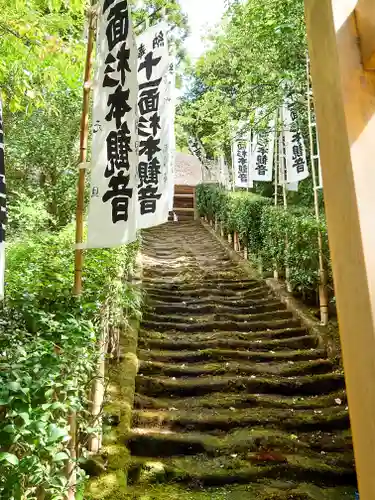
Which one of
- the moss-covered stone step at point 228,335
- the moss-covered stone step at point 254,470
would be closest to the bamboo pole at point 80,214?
the moss-covered stone step at point 254,470

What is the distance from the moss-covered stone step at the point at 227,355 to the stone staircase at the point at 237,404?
0.01 metres

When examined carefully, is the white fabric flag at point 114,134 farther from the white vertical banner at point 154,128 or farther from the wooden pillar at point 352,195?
the wooden pillar at point 352,195

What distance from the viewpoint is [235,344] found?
6488 millimetres

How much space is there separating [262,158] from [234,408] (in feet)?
26.0

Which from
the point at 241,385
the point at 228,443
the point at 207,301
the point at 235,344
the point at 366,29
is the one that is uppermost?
the point at 366,29

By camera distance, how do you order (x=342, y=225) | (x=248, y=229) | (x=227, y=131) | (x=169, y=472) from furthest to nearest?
(x=248, y=229) < (x=227, y=131) < (x=169, y=472) < (x=342, y=225)

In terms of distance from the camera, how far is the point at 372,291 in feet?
6.11

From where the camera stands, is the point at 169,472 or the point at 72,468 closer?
the point at 72,468

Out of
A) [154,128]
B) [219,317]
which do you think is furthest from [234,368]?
[154,128]

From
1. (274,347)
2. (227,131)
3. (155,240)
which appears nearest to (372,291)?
(274,347)

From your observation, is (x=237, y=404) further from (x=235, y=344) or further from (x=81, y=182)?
(x=81, y=182)

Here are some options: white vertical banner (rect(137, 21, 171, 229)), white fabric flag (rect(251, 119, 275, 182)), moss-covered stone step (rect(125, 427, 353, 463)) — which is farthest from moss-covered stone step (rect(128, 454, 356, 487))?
white fabric flag (rect(251, 119, 275, 182))

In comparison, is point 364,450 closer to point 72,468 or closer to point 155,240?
point 72,468

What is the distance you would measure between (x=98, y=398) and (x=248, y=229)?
7443 millimetres
